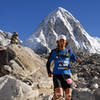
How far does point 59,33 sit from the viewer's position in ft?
240

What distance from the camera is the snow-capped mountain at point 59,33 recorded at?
66.0 m

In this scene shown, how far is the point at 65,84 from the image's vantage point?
4.73 metres

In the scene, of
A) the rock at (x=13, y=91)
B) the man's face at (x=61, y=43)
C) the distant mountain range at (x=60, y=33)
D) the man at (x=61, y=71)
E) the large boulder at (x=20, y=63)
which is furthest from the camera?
the distant mountain range at (x=60, y=33)

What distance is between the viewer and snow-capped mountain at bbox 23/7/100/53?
6600 cm

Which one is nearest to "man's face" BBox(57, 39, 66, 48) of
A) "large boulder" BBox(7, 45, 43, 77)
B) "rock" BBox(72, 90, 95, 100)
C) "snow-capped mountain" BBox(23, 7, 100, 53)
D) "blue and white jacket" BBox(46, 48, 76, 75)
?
"blue and white jacket" BBox(46, 48, 76, 75)

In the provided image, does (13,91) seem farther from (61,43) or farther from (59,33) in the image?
(59,33)

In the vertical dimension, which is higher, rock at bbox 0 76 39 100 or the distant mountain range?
the distant mountain range

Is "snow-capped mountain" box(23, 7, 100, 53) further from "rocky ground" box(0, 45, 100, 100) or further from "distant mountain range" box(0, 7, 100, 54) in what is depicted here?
"rocky ground" box(0, 45, 100, 100)

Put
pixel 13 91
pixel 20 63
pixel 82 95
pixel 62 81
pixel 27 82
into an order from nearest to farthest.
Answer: pixel 62 81 → pixel 13 91 → pixel 82 95 → pixel 27 82 → pixel 20 63

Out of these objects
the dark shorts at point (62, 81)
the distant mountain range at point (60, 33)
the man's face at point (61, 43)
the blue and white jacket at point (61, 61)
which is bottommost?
the dark shorts at point (62, 81)

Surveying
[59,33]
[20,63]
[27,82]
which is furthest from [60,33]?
[27,82]

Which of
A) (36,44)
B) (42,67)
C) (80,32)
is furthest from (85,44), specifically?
(42,67)

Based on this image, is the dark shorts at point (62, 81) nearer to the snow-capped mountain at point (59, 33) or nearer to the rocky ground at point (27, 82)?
the rocky ground at point (27, 82)

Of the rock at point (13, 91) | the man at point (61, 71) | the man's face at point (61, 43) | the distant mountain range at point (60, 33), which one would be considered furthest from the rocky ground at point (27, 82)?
the distant mountain range at point (60, 33)
